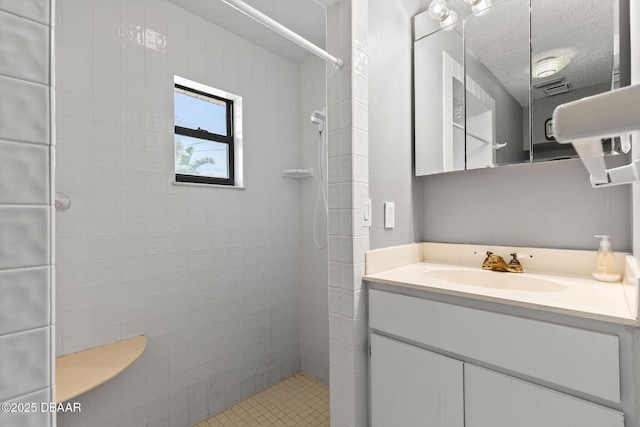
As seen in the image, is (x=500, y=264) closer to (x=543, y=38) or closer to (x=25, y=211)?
(x=543, y=38)

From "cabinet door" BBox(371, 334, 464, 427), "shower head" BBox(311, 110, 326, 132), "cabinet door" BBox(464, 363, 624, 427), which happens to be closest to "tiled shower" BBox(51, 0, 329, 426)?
"shower head" BBox(311, 110, 326, 132)

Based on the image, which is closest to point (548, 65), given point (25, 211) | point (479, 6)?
point (479, 6)

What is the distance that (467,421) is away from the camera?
0.96 metres

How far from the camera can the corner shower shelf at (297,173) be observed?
234cm

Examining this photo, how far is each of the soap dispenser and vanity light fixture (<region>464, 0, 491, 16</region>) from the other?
1.14 m

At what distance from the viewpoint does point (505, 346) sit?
2.91 feet

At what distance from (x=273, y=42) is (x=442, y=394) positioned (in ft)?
7.90

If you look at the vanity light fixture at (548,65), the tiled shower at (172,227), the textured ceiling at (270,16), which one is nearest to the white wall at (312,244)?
the tiled shower at (172,227)

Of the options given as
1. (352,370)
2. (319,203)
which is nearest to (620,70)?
(352,370)

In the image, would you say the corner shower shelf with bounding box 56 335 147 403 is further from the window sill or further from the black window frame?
the black window frame

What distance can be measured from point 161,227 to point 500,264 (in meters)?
1.83

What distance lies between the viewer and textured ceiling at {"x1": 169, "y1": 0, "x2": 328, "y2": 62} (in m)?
1.82

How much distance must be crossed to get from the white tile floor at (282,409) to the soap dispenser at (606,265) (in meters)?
1.64

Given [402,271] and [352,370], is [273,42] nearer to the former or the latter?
[402,271]
